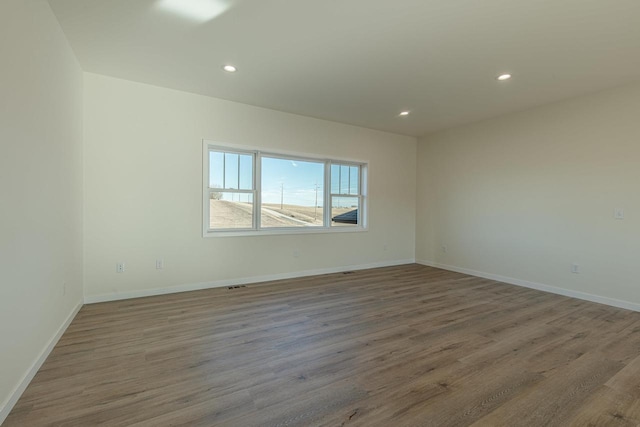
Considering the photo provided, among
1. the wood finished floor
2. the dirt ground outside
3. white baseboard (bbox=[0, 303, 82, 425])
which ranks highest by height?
the dirt ground outside

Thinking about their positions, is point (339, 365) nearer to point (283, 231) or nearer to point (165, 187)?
point (283, 231)

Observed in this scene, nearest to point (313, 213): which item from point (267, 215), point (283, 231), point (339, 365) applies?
point (283, 231)

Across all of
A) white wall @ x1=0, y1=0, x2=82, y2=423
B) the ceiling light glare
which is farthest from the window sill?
the ceiling light glare

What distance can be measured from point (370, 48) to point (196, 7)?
60.4 inches

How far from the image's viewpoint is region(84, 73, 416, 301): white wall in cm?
347

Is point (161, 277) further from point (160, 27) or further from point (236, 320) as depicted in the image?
point (160, 27)

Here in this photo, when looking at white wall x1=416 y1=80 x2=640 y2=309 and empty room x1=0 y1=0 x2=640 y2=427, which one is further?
white wall x1=416 y1=80 x2=640 y2=309

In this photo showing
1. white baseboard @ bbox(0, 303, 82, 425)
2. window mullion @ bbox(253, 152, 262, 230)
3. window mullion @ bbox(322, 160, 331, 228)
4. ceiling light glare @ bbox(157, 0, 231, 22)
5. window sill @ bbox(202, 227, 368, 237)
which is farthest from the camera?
window mullion @ bbox(322, 160, 331, 228)

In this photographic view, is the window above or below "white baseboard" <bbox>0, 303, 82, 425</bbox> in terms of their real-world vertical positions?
above

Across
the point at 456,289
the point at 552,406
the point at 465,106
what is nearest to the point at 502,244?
the point at 456,289

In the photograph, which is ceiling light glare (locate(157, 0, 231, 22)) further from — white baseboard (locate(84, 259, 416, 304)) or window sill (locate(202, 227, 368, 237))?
white baseboard (locate(84, 259, 416, 304))

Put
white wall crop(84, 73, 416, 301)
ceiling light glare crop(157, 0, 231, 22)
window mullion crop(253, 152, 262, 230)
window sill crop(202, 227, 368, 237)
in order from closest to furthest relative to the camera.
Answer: ceiling light glare crop(157, 0, 231, 22) → white wall crop(84, 73, 416, 301) → window sill crop(202, 227, 368, 237) → window mullion crop(253, 152, 262, 230)

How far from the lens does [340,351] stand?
7.73ft

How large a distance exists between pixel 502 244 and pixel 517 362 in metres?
3.01
